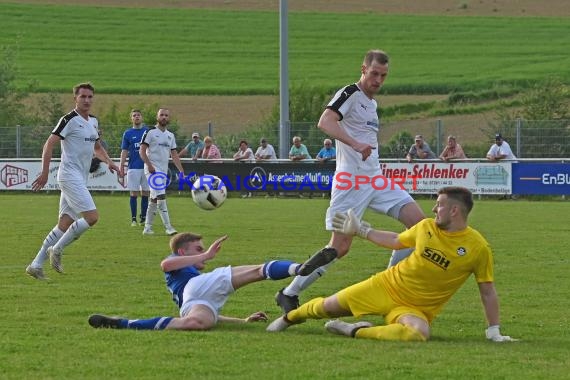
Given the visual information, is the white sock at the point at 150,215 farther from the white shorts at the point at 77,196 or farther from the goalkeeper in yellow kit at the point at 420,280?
the goalkeeper in yellow kit at the point at 420,280

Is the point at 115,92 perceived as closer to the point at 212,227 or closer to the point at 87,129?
the point at 212,227

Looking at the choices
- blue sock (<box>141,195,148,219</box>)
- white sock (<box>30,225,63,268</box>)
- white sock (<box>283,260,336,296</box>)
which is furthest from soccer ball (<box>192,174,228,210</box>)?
blue sock (<box>141,195,148,219</box>)

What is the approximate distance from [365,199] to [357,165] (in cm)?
32

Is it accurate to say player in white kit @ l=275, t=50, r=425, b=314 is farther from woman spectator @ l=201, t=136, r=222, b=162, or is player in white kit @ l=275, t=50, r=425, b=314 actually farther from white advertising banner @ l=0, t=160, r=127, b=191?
white advertising banner @ l=0, t=160, r=127, b=191

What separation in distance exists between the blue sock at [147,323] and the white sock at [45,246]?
424 cm

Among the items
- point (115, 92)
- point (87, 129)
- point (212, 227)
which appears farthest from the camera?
point (115, 92)

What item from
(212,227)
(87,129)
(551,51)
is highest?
(551,51)

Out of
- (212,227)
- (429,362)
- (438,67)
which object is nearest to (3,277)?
(429,362)

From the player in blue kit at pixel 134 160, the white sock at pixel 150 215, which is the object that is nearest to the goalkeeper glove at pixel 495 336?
the white sock at pixel 150 215

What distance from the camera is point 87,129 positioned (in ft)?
45.6

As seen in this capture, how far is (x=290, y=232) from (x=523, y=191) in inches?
523

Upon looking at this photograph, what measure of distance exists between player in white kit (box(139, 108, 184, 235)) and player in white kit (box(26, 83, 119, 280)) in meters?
5.87

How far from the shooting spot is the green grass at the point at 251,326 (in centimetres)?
743

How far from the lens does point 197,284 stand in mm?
9250
